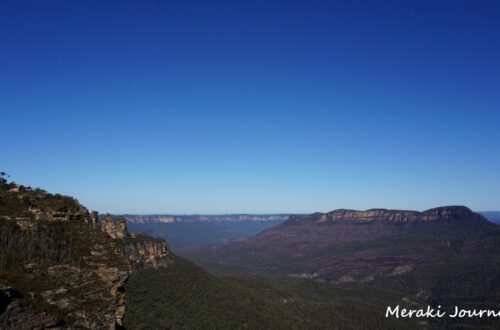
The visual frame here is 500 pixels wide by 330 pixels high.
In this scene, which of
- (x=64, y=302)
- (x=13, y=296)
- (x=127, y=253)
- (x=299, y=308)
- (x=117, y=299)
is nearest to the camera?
(x=13, y=296)

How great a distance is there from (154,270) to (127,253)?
432 inches

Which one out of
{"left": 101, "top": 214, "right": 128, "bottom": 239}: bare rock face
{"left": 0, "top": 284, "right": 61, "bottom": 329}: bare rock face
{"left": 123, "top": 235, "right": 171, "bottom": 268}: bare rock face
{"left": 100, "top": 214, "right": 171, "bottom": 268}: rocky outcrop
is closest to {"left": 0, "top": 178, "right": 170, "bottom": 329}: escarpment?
{"left": 0, "top": 284, "right": 61, "bottom": 329}: bare rock face

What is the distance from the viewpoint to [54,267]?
4203 cm

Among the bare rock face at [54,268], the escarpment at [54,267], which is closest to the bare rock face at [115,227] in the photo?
the escarpment at [54,267]

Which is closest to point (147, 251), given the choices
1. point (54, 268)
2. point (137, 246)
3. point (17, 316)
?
point (137, 246)

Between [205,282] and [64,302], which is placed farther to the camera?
[205,282]

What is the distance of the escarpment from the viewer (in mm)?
35406

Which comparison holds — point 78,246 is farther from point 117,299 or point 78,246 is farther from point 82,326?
point 82,326

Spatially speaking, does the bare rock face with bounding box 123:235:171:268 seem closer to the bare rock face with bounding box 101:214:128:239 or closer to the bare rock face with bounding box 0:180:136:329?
the bare rock face with bounding box 101:214:128:239

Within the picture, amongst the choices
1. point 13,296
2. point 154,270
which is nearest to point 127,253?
point 154,270

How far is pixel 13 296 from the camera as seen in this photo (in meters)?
34.7

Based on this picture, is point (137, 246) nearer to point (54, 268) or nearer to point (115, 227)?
point (115, 227)

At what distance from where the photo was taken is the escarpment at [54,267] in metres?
35.4

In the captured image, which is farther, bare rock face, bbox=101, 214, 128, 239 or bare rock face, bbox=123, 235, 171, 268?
bare rock face, bbox=123, 235, 171, 268
